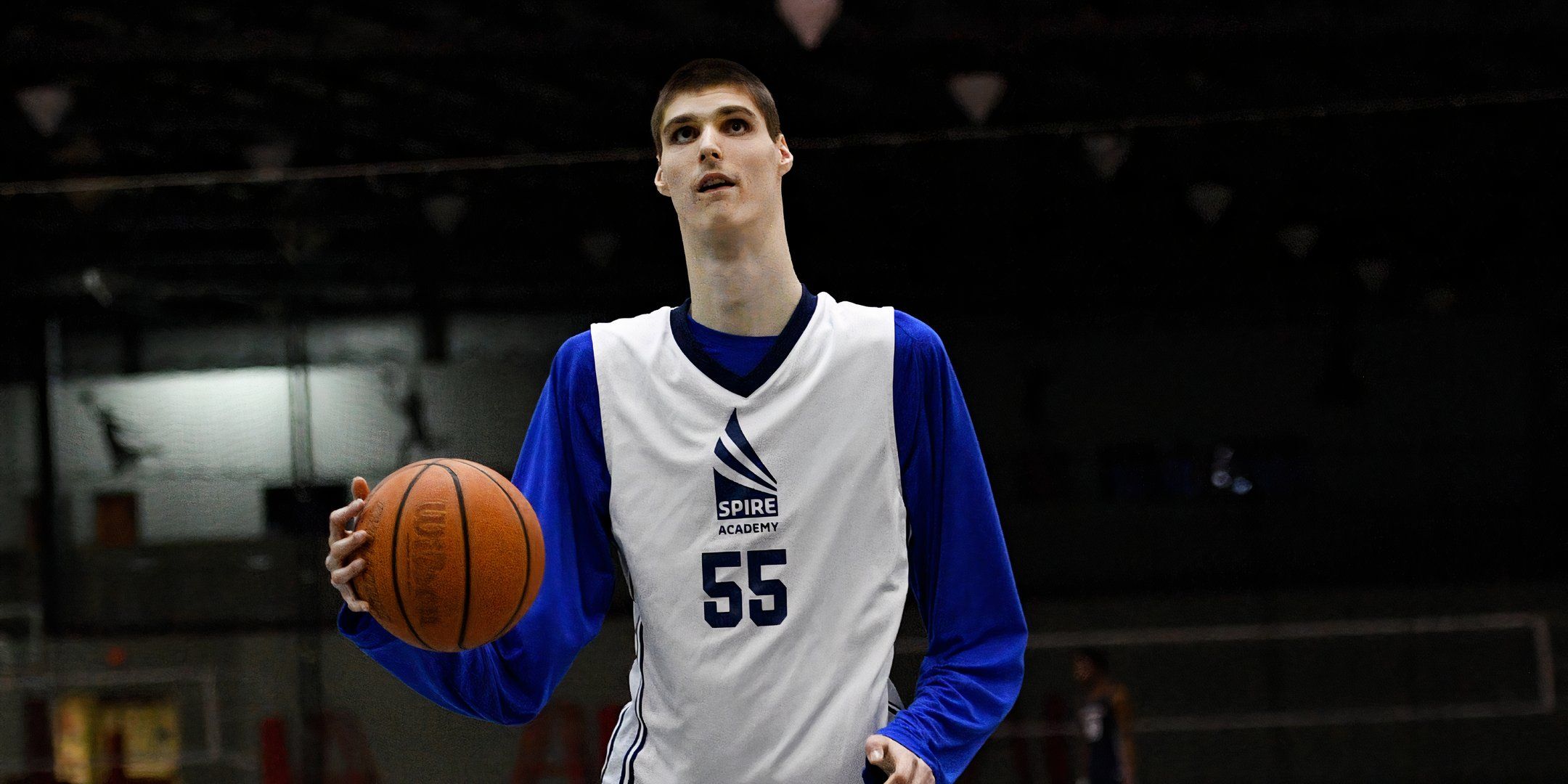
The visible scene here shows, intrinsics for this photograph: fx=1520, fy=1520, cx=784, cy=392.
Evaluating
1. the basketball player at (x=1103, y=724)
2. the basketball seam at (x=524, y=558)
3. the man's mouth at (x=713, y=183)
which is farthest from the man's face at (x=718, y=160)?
the basketball player at (x=1103, y=724)

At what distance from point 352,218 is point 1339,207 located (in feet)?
13.3

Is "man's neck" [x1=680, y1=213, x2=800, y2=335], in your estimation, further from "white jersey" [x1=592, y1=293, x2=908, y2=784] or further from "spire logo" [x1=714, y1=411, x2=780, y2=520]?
"spire logo" [x1=714, y1=411, x2=780, y2=520]

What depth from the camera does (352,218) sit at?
20.1ft

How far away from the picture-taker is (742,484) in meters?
2.26

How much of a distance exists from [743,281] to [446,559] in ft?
2.00

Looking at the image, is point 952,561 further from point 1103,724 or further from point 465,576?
point 1103,724

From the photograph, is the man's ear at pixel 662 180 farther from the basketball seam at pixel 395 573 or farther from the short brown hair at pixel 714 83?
the basketball seam at pixel 395 573

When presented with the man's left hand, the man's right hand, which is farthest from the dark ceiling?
the man's left hand

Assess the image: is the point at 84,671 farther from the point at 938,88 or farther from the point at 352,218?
the point at 938,88

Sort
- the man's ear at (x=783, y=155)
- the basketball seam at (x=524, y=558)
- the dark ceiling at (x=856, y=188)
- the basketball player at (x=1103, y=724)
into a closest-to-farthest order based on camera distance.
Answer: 1. the basketball seam at (x=524, y=558)
2. the man's ear at (x=783, y=155)
3. the dark ceiling at (x=856, y=188)
4. the basketball player at (x=1103, y=724)

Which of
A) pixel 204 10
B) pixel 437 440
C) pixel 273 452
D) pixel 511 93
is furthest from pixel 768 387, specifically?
pixel 511 93

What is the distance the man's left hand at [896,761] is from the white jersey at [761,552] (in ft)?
0.44

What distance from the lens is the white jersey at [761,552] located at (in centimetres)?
218

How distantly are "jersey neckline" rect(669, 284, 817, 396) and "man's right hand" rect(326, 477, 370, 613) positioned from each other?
1.79 feet
